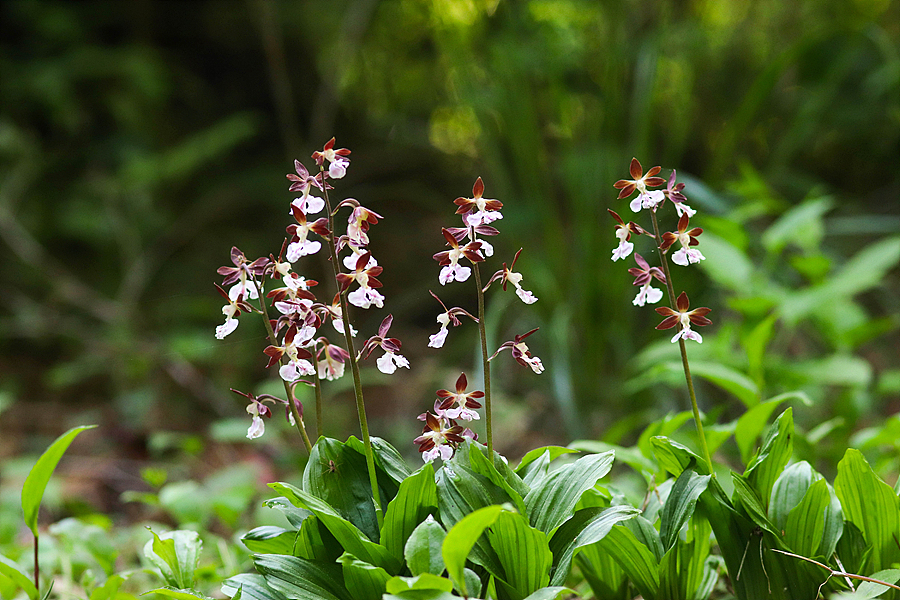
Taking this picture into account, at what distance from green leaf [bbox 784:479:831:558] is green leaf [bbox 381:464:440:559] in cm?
36

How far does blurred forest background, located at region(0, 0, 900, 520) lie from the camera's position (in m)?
1.73

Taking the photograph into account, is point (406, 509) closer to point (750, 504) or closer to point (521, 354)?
point (521, 354)

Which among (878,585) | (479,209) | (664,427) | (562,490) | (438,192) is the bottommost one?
(878,585)

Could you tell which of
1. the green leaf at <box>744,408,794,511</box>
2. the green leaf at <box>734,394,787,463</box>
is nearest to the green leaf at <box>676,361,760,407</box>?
the green leaf at <box>734,394,787,463</box>

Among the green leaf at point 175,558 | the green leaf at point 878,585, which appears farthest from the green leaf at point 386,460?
the green leaf at point 878,585

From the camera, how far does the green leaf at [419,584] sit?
495 millimetres

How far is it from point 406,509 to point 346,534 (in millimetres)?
59

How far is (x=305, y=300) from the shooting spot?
0.58m

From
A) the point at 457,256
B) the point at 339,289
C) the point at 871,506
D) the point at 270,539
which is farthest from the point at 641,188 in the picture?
the point at 270,539

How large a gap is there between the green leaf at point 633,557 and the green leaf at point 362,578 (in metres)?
0.21

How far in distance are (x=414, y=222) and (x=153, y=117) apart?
4.56 ft

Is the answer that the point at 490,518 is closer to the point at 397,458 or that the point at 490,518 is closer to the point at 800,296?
the point at 397,458

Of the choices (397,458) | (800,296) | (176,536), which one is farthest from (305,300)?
(800,296)

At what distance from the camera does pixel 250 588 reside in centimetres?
60
